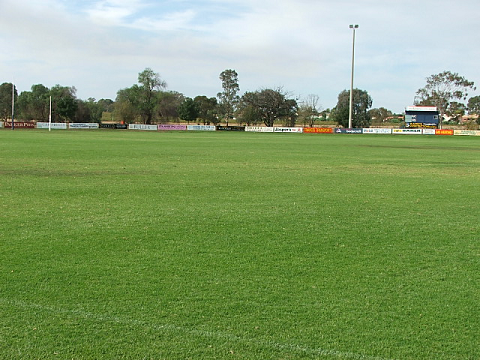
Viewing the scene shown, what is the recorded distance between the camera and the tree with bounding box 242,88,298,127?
10219 centimetres

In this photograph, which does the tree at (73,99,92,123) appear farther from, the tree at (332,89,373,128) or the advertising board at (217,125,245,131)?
the tree at (332,89,373,128)

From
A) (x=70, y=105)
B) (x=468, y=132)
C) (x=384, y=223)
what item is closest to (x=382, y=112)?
(x=468, y=132)

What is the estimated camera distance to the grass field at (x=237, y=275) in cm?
388

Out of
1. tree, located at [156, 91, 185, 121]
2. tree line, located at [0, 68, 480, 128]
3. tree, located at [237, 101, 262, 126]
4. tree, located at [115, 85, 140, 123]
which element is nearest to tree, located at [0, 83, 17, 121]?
tree line, located at [0, 68, 480, 128]

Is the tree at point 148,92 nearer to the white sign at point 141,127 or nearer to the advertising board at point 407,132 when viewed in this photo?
the white sign at point 141,127

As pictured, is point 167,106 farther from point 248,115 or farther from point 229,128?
point 229,128

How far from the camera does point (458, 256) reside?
6383 millimetres

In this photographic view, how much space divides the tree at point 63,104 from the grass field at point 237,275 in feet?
275

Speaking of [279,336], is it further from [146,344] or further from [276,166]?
[276,166]

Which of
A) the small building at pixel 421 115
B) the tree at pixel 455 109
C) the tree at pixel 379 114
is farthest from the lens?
the tree at pixel 379 114

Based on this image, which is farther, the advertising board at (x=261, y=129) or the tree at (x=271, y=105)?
the tree at (x=271, y=105)

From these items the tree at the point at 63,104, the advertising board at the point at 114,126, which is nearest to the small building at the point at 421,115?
the advertising board at the point at 114,126

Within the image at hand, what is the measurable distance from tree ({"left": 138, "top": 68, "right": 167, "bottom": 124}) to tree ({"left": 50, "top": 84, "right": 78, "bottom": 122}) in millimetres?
13356

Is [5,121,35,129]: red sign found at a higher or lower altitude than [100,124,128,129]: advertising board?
lower
